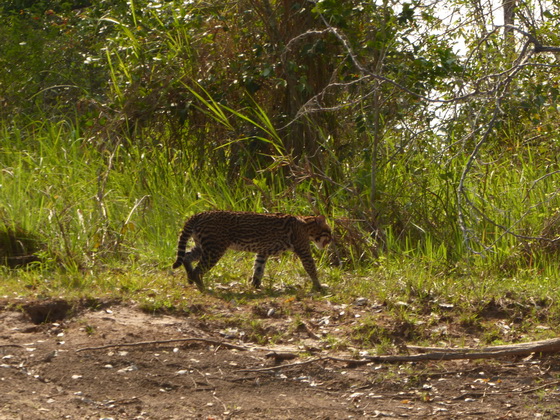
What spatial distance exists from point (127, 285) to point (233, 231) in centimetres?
103

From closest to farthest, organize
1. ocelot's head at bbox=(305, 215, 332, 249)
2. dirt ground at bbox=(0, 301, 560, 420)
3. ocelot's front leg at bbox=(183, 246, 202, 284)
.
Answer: dirt ground at bbox=(0, 301, 560, 420) < ocelot's front leg at bbox=(183, 246, 202, 284) < ocelot's head at bbox=(305, 215, 332, 249)

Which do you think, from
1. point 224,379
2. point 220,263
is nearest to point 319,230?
point 220,263

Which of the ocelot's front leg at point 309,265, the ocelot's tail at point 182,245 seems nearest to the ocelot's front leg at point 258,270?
the ocelot's front leg at point 309,265

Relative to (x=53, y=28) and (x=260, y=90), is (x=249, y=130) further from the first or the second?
(x=53, y=28)

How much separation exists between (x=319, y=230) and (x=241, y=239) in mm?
791

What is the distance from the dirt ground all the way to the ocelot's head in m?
1.72

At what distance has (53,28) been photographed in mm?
14250

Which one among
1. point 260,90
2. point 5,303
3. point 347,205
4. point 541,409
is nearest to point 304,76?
point 260,90

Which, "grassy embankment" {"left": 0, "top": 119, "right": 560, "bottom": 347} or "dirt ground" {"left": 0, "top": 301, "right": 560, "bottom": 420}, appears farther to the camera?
"grassy embankment" {"left": 0, "top": 119, "right": 560, "bottom": 347}

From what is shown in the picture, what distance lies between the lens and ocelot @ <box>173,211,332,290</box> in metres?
7.54

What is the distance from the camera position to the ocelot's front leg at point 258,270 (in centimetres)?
761

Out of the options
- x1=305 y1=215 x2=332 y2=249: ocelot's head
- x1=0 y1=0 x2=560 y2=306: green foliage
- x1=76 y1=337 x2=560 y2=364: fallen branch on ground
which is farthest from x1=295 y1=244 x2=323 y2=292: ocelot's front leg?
x1=76 y1=337 x2=560 y2=364: fallen branch on ground

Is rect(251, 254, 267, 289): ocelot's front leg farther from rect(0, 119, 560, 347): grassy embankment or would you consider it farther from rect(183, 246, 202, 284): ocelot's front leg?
rect(183, 246, 202, 284): ocelot's front leg

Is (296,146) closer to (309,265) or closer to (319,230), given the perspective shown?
(319,230)
